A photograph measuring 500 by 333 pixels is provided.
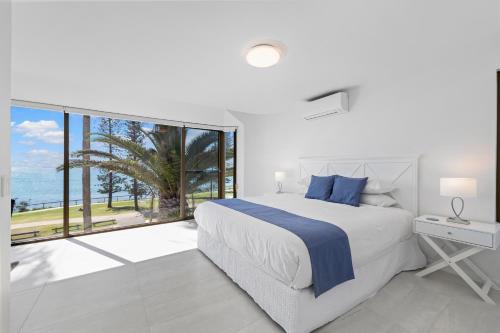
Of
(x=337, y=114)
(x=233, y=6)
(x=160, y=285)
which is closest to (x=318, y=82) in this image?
(x=337, y=114)

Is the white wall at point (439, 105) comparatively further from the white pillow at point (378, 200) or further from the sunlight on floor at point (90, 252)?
the sunlight on floor at point (90, 252)

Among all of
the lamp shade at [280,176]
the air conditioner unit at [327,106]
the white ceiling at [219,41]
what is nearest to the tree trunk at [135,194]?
the white ceiling at [219,41]

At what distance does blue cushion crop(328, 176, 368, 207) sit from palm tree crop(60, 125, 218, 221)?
297 centimetres

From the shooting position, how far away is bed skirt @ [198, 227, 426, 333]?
1508mm

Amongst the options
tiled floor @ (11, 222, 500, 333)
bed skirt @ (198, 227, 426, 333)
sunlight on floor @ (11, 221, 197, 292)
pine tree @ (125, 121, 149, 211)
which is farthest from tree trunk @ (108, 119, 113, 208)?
bed skirt @ (198, 227, 426, 333)

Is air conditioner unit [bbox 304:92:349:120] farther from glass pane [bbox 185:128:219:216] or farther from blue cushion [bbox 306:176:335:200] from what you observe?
glass pane [bbox 185:128:219:216]

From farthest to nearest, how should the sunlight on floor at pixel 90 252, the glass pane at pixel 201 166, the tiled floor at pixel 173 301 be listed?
the glass pane at pixel 201 166
the sunlight on floor at pixel 90 252
the tiled floor at pixel 173 301

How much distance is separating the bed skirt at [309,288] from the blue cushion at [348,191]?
27.1 inches

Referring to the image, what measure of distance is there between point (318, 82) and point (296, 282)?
272 cm

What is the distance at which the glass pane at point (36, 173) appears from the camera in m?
3.22

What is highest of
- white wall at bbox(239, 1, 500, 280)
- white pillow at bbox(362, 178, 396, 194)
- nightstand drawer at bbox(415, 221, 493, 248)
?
white wall at bbox(239, 1, 500, 280)

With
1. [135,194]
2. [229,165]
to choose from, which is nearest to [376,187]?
[229,165]

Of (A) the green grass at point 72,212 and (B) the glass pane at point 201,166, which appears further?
(B) the glass pane at point 201,166

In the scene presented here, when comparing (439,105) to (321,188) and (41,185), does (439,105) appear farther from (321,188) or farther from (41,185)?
(41,185)
